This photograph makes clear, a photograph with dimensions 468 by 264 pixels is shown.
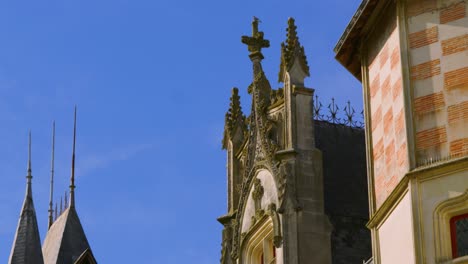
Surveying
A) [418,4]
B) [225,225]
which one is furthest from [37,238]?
[418,4]

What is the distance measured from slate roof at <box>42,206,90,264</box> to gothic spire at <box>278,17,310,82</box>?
29.2 m

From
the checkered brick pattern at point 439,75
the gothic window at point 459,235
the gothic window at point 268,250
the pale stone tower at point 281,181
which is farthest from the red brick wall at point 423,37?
the gothic window at point 268,250

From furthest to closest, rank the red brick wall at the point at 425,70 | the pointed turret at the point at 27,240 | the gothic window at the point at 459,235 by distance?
the pointed turret at the point at 27,240, the red brick wall at the point at 425,70, the gothic window at the point at 459,235

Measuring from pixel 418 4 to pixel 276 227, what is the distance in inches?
356

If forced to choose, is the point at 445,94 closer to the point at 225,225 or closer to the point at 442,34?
the point at 442,34

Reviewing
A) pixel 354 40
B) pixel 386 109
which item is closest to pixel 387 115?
pixel 386 109

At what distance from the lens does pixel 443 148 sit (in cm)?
2741

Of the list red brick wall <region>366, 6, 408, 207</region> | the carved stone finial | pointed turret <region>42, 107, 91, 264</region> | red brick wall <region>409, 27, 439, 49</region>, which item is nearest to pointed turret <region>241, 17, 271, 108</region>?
the carved stone finial

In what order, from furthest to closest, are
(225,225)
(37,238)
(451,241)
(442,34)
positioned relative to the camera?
(37,238) → (225,225) → (442,34) → (451,241)

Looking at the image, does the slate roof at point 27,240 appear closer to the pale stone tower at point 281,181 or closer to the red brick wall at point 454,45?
the pale stone tower at point 281,181

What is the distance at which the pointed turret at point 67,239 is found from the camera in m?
66.2

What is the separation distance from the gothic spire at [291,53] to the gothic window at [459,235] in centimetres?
1169

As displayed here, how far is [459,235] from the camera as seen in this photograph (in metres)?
26.7

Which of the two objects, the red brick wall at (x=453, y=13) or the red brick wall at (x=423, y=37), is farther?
the red brick wall at (x=423, y=37)
